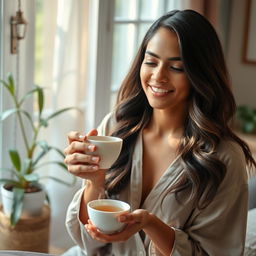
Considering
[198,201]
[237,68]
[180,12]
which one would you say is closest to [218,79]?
[180,12]

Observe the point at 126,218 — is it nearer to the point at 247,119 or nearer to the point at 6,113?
the point at 6,113

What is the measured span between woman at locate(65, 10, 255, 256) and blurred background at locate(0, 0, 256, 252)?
1056 mm

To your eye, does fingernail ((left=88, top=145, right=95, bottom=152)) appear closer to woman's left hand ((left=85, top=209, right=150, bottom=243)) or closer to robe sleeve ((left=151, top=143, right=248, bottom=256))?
woman's left hand ((left=85, top=209, right=150, bottom=243))

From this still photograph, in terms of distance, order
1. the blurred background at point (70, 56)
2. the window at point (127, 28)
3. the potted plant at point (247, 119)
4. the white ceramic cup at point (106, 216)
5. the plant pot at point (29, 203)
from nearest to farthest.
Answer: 1. the white ceramic cup at point (106, 216)
2. the plant pot at point (29, 203)
3. the blurred background at point (70, 56)
4. the window at point (127, 28)
5. the potted plant at point (247, 119)

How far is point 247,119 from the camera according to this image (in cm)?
376

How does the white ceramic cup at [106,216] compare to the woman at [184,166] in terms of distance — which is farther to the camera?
the woman at [184,166]

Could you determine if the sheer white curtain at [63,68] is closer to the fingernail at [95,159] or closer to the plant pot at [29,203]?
the plant pot at [29,203]

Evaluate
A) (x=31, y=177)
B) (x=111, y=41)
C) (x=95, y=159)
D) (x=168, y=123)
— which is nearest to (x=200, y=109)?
(x=168, y=123)

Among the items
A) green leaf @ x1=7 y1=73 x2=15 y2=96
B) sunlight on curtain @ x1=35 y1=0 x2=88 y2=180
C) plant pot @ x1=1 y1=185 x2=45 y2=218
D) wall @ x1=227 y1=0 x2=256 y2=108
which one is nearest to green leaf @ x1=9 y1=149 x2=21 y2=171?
plant pot @ x1=1 y1=185 x2=45 y2=218

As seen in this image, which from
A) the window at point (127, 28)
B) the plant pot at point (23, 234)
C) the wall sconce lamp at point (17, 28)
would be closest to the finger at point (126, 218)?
the plant pot at point (23, 234)

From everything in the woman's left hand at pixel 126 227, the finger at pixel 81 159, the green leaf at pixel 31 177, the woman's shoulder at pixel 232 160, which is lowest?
the green leaf at pixel 31 177

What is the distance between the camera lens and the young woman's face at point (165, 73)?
1.48m

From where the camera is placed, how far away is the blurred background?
8.39 feet

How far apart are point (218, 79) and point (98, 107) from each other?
1.48 metres
